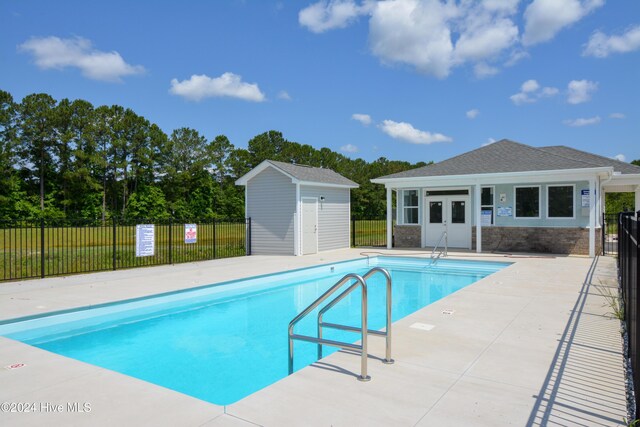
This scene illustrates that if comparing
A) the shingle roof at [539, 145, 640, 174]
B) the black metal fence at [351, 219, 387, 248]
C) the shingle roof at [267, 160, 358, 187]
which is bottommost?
the black metal fence at [351, 219, 387, 248]

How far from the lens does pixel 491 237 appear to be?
50.9ft

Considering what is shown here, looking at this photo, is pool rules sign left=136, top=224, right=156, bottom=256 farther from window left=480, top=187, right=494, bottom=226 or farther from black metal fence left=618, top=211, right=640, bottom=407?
window left=480, top=187, right=494, bottom=226

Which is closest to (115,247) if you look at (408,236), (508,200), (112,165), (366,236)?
(408,236)

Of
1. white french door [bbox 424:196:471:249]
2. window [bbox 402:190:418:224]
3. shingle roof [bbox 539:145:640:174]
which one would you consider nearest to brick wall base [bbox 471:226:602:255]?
white french door [bbox 424:196:471:249]

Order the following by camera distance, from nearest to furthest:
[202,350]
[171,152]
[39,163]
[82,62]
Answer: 1. [202,350]
2. [82,62]
3. [39,163]
4. [171,152]

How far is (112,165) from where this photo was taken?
3819 centimetres

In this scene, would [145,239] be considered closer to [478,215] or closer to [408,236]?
[408,236]

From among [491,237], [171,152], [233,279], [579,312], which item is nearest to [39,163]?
[171,152]

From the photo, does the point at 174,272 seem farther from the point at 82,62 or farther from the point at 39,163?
the point at 39,163

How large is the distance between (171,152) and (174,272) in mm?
34439

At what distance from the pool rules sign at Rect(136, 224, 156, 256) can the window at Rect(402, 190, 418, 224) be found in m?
9.75

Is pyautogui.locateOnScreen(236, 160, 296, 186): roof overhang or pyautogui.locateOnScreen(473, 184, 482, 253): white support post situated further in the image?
pyautogui.locateOnScreen(236, 160, 296, 186): roof overhang

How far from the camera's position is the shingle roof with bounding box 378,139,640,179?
14133 mm

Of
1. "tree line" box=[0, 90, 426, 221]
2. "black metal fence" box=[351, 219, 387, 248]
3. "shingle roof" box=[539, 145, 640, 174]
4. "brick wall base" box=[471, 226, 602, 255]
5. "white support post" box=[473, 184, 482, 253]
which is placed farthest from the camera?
"tree line" box=[0, 90, 426, 221]
